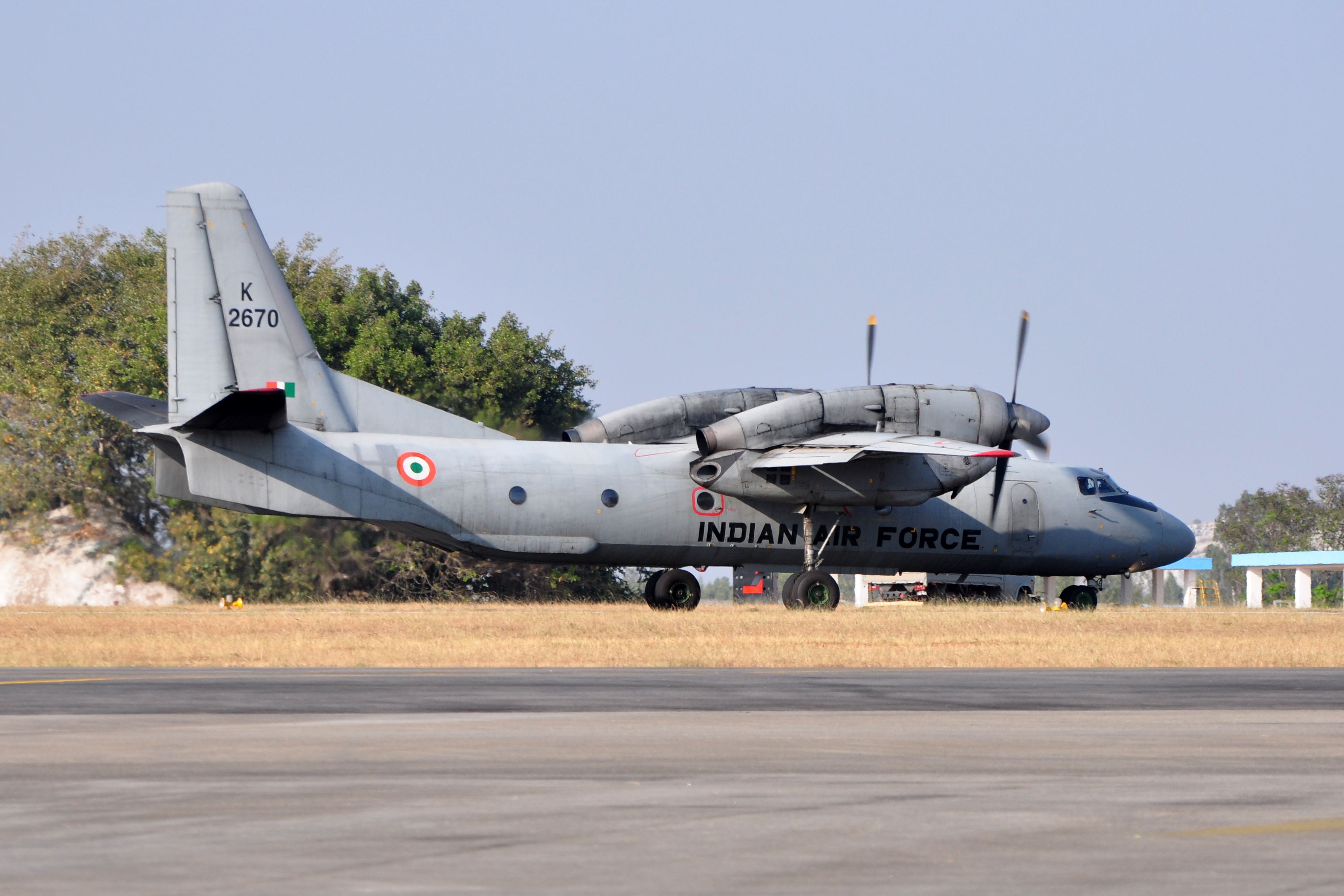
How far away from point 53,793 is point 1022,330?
32.4 m

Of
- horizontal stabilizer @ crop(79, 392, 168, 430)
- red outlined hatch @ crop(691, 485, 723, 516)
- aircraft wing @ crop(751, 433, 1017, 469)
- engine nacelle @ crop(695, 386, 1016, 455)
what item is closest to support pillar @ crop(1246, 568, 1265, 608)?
engine nacelle @ crop(695, 386, 1016, 455)

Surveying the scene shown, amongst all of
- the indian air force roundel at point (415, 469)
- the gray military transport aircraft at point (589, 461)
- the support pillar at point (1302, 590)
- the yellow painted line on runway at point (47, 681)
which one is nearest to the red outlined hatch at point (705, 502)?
the gray military transport aircraft at point (589, 461)

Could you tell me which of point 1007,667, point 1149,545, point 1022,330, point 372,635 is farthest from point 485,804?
point 1149,545

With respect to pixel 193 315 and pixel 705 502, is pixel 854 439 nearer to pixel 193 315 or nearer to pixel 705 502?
pixel 705 502

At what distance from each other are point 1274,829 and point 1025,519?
3287cm

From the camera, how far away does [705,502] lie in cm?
3694

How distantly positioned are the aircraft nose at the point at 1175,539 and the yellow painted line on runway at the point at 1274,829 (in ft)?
119

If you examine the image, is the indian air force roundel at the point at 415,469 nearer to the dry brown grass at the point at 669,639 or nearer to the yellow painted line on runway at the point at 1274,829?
the dry brown grass at the point at 669,639

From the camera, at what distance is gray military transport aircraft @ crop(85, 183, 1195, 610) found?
33.5 metres

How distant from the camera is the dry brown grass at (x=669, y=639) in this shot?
73.0 feet

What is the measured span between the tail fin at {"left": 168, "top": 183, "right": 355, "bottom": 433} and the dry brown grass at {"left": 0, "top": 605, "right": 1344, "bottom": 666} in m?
5.20

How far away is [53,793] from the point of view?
8.91 meters

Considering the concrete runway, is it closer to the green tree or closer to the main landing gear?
the main landing gear

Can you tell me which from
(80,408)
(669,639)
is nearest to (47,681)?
(669,639)
